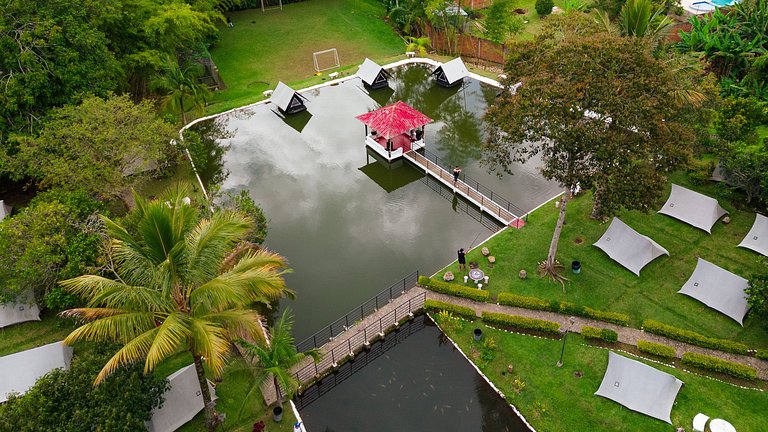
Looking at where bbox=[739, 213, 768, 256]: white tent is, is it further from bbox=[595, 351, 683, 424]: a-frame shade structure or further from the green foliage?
the green foliage

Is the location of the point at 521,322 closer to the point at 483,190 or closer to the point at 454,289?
the point at 454,289

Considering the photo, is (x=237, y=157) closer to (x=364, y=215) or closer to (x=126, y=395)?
(x=364, y=215)

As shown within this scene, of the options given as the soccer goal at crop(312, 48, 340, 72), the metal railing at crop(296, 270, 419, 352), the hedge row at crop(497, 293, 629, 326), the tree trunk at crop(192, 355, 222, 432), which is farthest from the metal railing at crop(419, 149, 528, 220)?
the tree trunk at crop(192, 355, 222, 432)

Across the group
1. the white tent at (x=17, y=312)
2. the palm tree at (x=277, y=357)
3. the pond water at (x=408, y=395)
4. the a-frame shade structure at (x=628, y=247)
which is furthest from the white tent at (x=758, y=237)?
the white tent at (x=17, y=312)

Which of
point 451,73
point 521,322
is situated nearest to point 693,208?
point 521,322

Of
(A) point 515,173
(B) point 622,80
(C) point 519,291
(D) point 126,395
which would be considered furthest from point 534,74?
(D) point 126,395

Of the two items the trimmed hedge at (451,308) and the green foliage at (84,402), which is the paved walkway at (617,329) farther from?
the green foliage at (84,402)
